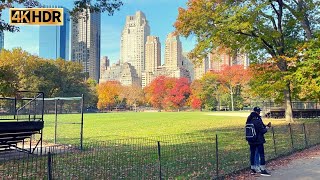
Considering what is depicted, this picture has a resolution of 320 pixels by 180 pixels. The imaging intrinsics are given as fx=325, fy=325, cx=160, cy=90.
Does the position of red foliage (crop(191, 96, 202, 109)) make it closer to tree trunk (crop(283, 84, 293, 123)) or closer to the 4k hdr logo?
tree trunk (crop(283, 84, 293, 123))

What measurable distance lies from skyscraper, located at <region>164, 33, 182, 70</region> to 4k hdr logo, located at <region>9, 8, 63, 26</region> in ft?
466

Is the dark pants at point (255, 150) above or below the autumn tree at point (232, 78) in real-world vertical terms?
below

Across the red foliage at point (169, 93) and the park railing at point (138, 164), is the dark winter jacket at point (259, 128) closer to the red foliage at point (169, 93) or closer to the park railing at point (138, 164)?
the park railing at point (138, 164)

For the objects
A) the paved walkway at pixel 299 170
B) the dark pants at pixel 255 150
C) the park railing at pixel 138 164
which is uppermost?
the dark pants at pixel 255 150

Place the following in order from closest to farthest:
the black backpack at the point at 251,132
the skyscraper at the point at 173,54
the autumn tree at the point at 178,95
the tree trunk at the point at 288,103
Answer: the black backpack at the point at 251,132
the tree trunk at the point at 288,103
the autumn tree at the point at 178,95
the skyscraper at the point at 173,54

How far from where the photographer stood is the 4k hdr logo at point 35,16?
883 centimetres

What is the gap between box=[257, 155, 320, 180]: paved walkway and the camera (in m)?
Result: 7.59

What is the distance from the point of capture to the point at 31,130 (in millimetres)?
9812

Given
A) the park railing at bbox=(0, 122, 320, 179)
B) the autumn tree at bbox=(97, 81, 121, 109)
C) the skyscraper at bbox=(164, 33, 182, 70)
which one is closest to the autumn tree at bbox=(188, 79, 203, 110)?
the autumn tree at bbox=(97, 81, 121, 109)

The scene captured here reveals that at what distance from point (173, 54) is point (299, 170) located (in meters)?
152

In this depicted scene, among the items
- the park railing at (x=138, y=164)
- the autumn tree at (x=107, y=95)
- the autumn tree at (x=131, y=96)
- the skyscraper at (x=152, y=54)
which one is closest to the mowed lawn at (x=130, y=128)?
the park railing at (x=138, y=164)

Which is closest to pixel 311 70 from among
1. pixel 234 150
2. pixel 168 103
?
pixel 234 150

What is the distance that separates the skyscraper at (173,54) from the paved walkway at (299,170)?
141601mm

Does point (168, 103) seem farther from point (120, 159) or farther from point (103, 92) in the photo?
point (120, 159)
